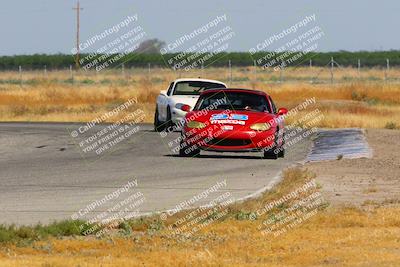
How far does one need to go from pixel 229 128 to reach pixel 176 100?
9.10m

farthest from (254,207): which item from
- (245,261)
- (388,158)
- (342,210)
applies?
(388,158)

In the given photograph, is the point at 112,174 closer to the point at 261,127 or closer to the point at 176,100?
the point at 261,127

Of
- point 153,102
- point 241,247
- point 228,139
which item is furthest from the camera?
point 153,102

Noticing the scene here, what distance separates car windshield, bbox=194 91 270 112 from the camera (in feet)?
84.2

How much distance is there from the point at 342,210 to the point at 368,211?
307 millimetres

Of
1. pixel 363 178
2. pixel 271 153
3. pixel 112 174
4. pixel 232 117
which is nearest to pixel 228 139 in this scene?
pixel 232 117

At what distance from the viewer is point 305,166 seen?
22.7 m

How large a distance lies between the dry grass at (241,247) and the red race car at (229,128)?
1024cm

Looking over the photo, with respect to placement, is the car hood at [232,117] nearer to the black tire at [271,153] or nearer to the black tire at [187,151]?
the black tire at [271,153]

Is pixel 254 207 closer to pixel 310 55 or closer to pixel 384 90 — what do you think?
pixel 384 90

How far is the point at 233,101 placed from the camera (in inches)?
1023

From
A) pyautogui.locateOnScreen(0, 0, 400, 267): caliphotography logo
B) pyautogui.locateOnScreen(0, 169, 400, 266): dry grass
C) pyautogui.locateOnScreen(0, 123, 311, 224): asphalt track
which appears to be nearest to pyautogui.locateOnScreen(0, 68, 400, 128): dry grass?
pyautogui.locateOnScreen(0, 0, 400, 267): caliphotography logo

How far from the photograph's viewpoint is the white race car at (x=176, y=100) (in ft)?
111

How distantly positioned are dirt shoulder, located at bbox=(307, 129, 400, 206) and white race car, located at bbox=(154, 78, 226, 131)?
7315mm
